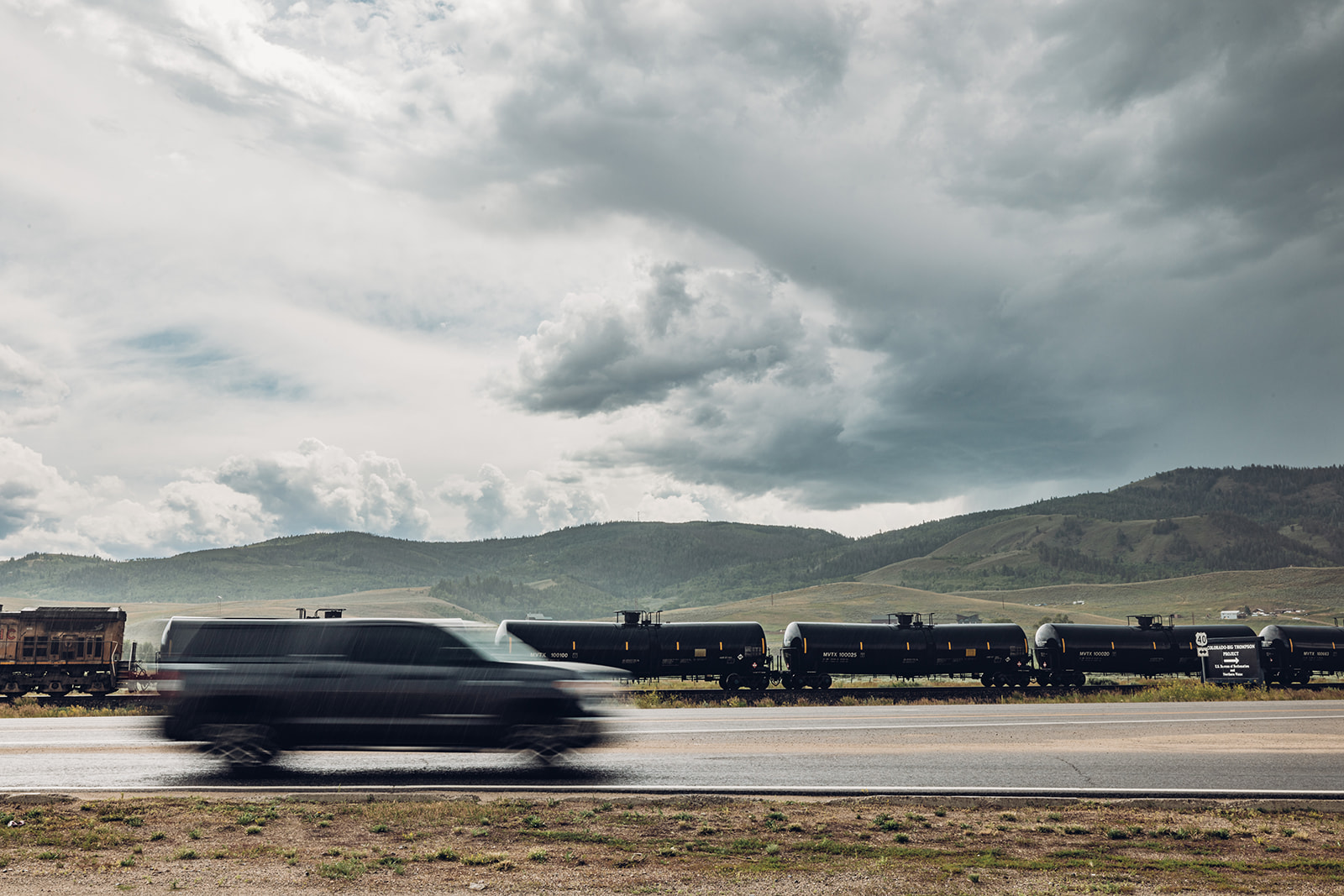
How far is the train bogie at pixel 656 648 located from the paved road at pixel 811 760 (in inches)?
540

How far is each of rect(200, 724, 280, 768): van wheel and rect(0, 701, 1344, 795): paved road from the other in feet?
0.91

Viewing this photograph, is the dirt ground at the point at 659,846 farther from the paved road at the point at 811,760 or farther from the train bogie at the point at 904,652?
the train bogie at the point at 904,652

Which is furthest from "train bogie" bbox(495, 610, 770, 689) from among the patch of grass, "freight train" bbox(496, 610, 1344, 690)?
the patch of grass

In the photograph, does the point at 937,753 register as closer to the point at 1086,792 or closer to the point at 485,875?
the point at 1086,792

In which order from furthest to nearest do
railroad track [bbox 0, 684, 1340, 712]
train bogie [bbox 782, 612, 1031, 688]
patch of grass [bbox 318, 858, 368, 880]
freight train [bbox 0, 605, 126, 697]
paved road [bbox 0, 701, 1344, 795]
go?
train bogie [bbox 782, 612, 1031, 688]
freight train [bbox 0, 605, 126, 697]
railroad track [bbox 0, 684, 1340, 712]
paved road [bbox 0, 701, 1344, 795]
patch of grass [bbox 318, 858, 368, 880]

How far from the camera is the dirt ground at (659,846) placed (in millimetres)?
7539

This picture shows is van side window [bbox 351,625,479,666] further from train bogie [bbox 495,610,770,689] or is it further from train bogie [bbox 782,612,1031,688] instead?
train bogie [bbox 782,612,1031,688]

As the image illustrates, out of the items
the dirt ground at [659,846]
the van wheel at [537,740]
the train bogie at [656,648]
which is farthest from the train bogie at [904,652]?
the dirt ground at [659,846]

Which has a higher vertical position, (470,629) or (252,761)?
(470,629)

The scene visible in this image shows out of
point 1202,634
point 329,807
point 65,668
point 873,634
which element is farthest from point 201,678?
point 1202,634

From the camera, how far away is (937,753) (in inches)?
594

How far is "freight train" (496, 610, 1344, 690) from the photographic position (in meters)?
34.6

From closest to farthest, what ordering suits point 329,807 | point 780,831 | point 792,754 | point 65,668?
point 780,831
point 329,807
point 792,754
point 65,668

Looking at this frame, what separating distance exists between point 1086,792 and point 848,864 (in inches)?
199
